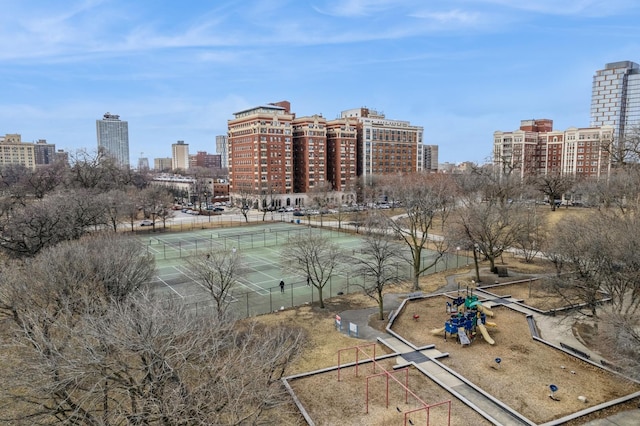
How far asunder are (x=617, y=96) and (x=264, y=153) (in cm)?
15024

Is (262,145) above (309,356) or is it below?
above

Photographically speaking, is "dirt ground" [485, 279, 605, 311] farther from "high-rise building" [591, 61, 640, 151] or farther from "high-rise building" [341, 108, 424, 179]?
"high-rise building" [591, 61, 640, 151]

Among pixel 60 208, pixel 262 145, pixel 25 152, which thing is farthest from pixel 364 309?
pixel 25 152

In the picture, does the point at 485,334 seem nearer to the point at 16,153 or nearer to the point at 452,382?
the point at 452,382

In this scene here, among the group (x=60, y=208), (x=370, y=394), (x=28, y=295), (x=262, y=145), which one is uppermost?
(x=262, y=145)

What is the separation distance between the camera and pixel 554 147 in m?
126

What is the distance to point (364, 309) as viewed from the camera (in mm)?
27891

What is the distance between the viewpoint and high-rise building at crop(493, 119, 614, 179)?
11181 centimetres

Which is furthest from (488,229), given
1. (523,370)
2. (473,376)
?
(473,376)

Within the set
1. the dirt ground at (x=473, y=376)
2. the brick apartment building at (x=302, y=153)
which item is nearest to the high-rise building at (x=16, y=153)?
the brick apartment building at (x=302, y=153)

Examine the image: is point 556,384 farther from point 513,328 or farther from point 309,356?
point 309,356

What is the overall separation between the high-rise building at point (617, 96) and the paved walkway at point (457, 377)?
566 feet

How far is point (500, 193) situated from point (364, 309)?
111 ft

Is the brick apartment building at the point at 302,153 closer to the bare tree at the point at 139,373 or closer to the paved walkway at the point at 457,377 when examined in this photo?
the paved walkway at the point at 457,377
